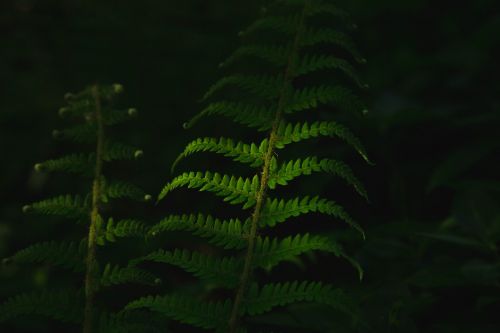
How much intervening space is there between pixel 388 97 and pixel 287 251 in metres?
1.62

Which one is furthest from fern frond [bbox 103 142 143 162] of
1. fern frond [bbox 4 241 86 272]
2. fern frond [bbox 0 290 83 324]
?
fern frond [bbox 0 290 83 324]

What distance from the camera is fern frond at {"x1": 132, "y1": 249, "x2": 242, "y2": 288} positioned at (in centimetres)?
134

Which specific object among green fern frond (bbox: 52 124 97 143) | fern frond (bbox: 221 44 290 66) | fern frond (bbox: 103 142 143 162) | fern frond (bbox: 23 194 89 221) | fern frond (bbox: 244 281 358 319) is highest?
fern frond (bbox: 221 44 290 66)

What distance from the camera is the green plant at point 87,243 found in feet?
4.51

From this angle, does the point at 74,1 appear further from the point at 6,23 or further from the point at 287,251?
the point at 287,251

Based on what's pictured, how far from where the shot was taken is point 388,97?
2.77 metres

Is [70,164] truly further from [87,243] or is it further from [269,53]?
[269,53]

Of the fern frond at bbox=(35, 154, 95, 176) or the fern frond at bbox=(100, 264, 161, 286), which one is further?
the fern frond at bbox=(35, 154, 95, 176)

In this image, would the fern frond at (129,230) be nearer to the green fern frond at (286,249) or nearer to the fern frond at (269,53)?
the green fern frond at (286,249)

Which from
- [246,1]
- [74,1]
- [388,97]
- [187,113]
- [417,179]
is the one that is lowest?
[417,179]

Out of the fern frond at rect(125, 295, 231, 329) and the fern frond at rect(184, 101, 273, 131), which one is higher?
the fern frond at rect(184, 101, 273, 131)

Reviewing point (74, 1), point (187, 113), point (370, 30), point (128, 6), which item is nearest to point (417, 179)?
point (370, 30)

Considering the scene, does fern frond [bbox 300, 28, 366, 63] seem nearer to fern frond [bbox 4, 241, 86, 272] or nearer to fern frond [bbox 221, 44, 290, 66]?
fern frond [bbox 221, 44, 290, 66]

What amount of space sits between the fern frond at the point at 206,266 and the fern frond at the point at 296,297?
0.19 feet
